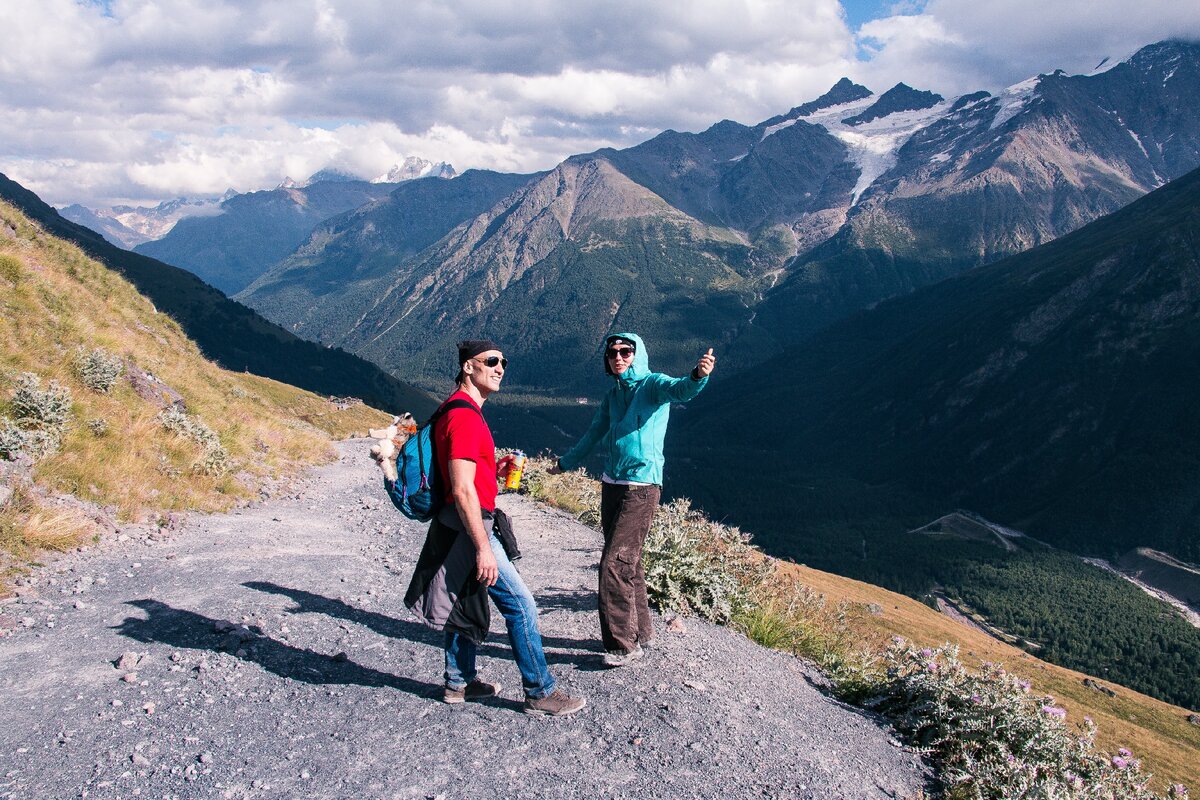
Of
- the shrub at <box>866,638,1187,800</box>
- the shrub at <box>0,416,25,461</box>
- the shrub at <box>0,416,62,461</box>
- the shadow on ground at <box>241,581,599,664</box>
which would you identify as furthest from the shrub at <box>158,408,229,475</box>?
the shrub at <box>866,638,1187,800</box>

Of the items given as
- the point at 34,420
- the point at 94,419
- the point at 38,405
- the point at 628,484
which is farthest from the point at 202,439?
the point at 628,484

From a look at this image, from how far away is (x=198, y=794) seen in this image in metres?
4.99

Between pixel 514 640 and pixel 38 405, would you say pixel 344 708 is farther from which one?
pixel 38 405

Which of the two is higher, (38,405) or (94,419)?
(38,405)

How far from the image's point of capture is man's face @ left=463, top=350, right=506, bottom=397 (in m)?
6.36

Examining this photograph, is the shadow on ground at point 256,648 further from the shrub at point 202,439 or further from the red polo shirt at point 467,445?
the shrub at point 202,439

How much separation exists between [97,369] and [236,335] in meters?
182

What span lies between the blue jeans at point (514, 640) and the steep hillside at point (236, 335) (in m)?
159

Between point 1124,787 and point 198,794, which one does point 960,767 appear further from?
point 198,794

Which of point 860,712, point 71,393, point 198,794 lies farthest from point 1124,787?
point 71,393

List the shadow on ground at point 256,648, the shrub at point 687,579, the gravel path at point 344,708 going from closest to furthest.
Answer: the gravel path at point 344,708 → the shadow on ground at point 256,648 → the shrub at point 687,579

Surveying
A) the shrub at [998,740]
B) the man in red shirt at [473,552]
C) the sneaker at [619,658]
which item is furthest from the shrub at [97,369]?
the shrub at [998,740]

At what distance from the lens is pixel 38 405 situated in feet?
37.6

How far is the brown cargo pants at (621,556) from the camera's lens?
7480 mm
